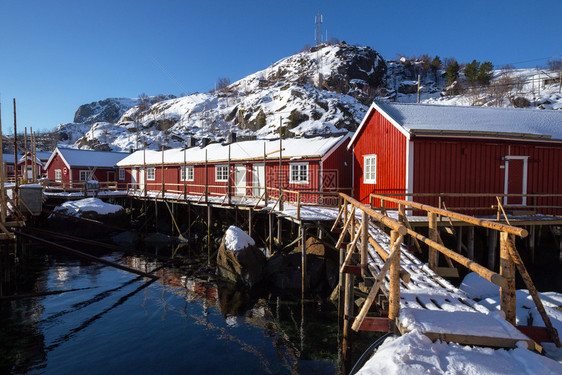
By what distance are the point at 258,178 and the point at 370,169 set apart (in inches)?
305

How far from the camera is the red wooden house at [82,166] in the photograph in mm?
35656

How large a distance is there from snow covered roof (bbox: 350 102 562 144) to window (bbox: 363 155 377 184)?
1.75 metres

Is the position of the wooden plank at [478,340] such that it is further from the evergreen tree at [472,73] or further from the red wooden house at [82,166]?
the evergreen tree at [472,73]

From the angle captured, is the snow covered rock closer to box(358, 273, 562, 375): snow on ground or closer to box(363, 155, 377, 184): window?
box(363, 155, 377, 184): window

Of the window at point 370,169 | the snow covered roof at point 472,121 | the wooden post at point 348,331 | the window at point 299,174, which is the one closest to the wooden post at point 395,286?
the wooden post at point 348,331

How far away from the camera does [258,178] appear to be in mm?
21109

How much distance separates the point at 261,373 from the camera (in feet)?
25.1

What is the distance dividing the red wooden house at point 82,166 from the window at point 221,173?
59.1 feet

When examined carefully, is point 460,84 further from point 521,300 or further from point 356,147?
point 521,300

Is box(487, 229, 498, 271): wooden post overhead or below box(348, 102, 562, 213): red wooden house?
below

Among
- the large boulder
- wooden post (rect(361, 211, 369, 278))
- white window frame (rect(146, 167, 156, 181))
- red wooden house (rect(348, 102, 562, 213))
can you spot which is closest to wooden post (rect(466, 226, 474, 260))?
red wooden house (rect(348, 102, 562, 213))

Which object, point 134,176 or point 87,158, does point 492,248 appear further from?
point 87,158

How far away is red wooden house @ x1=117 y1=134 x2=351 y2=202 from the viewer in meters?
18.2

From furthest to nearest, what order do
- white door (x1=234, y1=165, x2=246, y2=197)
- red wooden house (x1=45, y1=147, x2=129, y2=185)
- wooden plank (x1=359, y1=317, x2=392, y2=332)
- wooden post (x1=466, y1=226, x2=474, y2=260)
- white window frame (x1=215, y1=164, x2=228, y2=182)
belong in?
red wooden house (x1=45, y1=147, x2=129, y2=185), white window frame (x1=215, y1=164, x2=228, y2=182), white door (x1=234, y1=165, x2=246, y2=197), wooden post (x1=466, y1=226, x2=474, y2=260), wooden plank (x1=359, y1=317, x2=392, y2=332)
